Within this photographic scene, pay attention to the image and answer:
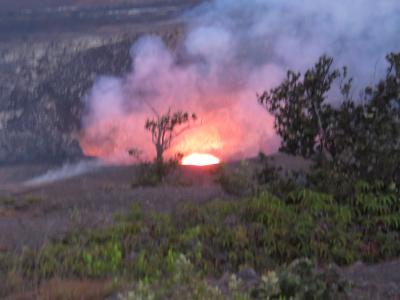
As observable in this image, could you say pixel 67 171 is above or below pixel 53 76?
below

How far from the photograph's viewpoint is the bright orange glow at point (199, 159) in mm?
20106

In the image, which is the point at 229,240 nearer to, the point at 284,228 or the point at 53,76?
the point at 284,228

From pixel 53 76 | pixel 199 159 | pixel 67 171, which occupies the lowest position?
pixel 67 171

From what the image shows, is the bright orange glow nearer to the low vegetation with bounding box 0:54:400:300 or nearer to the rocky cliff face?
the rocky cliff face

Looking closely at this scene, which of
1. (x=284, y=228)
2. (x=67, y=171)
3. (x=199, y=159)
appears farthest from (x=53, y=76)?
(x=284, y=228)

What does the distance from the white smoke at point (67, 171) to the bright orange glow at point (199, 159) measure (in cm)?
279

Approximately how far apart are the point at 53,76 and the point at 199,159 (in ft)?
23.6

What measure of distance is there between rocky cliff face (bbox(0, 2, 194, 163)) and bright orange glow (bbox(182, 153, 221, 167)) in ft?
13.7

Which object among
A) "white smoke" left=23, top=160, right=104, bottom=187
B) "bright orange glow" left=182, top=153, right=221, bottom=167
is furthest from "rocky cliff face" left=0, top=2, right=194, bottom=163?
"bright orange glow" left=182, top=153, right=221, bottom=167

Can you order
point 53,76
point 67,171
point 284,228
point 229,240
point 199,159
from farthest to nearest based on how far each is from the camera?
point 53,76
point 67,171
point 199,159
point 284,228
point 229,240

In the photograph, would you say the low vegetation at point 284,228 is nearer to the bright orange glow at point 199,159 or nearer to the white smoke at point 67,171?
the bright orange glow at point 199,159

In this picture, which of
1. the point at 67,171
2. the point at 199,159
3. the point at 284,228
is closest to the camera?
the point at 284,228

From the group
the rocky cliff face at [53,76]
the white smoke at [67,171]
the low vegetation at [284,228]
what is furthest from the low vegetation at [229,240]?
the rocky cliff face at [53,76]

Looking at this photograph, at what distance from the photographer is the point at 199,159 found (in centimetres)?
2086
